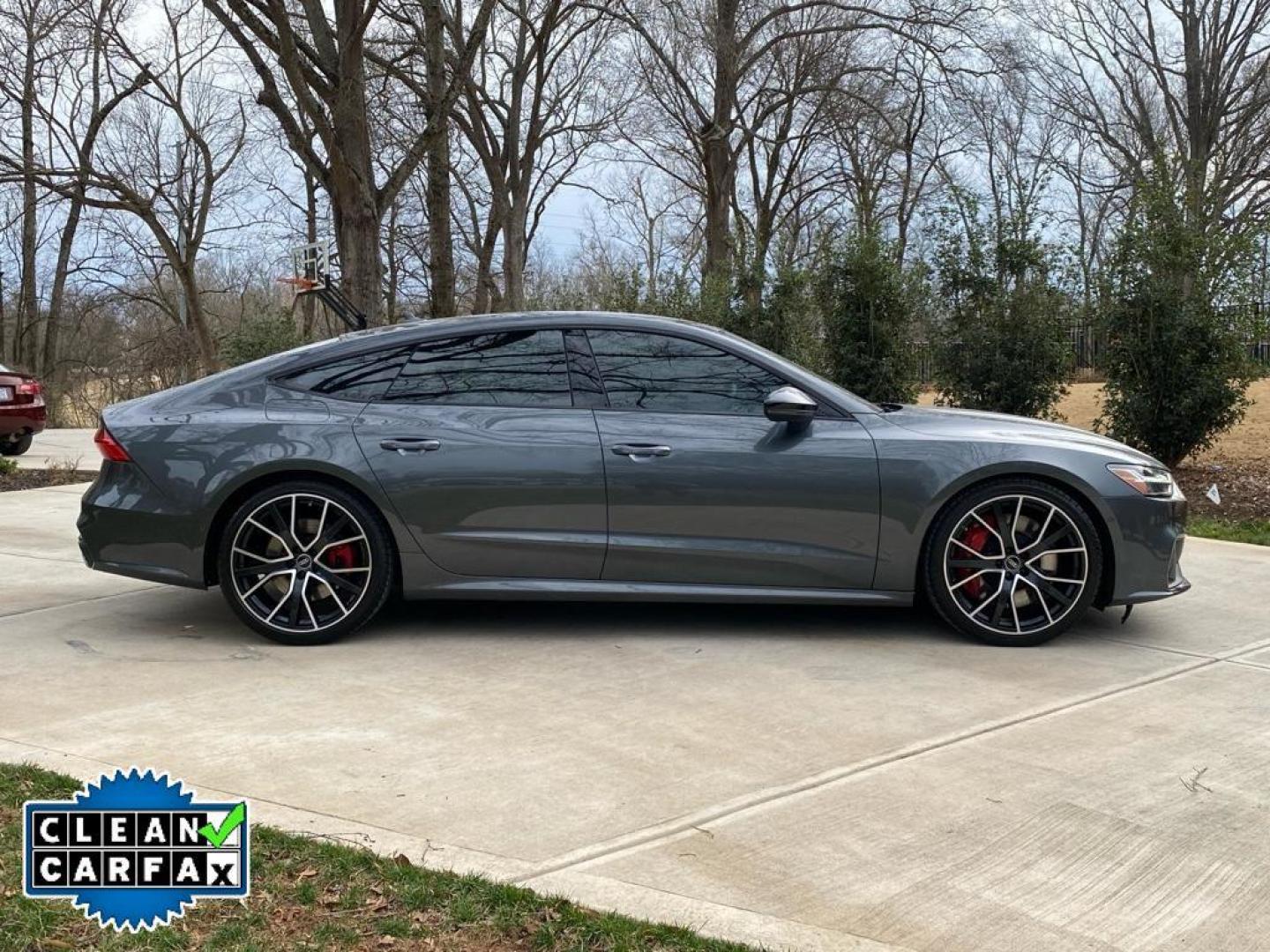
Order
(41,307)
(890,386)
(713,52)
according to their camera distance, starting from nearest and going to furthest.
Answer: (890,386) < (713,52) < (41,307)

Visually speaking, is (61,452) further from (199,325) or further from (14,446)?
(199,325)

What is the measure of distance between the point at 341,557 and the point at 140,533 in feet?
2.92

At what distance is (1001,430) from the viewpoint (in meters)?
5.31

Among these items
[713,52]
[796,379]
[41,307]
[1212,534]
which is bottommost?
[1212,534]

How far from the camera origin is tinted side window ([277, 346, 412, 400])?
5309 mm

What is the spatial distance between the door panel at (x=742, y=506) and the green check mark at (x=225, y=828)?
2.34 meters

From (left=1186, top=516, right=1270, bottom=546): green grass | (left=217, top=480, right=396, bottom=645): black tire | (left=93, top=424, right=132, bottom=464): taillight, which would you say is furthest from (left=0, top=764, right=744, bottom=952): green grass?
(left=1186, top=516, right=1270, bottom=546): green grass

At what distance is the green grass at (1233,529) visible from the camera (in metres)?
8.10

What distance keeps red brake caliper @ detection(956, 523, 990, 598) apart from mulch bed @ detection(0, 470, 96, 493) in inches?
353

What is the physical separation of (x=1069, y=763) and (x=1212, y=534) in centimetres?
529

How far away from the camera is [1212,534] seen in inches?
326

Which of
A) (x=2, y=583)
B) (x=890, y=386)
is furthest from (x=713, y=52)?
(x=2, y=583)

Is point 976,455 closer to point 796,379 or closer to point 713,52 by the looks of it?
point 796,379

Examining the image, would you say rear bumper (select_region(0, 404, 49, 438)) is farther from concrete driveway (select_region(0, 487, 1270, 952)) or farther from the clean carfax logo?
the clean carfax logo
